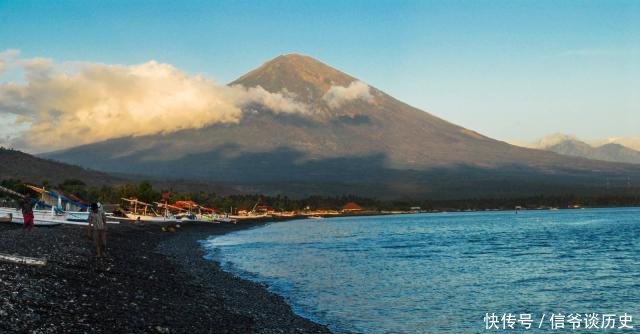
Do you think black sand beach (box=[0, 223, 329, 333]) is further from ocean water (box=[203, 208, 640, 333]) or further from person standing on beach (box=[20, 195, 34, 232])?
person standing on beach (box=[20, 195, 34, 232])

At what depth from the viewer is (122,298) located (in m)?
18.2

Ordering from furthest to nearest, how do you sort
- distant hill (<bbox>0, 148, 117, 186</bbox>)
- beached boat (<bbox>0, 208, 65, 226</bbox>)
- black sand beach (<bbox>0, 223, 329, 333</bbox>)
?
distant hill (<bbox>0, 148, 117, 186</bbox>) < beached boat (<bbox>0, 208, 65, 226</bbox>) < black sand beach (<bbox>0, 223, 329, 333</bbox>)

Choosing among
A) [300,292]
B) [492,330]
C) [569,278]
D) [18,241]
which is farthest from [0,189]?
[492,330]

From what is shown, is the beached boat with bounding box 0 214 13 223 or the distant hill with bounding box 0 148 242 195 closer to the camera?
the beached boat with bounding box 0 214 13 223

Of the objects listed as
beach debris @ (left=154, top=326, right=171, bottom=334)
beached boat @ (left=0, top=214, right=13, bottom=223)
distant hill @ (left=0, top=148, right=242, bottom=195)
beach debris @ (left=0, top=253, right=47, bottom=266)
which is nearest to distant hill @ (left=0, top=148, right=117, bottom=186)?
distant hill @ (left=0, top=148, right=242, bottom=195)

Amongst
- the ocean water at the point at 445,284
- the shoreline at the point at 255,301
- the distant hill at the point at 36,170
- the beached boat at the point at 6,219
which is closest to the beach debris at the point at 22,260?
the shoreline at the point at 255,301

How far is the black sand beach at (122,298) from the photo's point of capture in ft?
46.6

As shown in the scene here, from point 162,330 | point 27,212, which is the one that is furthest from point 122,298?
point 27,212

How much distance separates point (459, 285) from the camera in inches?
1183

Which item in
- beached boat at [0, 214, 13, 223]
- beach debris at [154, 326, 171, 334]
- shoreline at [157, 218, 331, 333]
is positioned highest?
beached boat at [0, 214, 13, 223]

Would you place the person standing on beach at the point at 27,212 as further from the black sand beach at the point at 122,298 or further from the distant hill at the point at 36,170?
the distant hill at the point at 36,170

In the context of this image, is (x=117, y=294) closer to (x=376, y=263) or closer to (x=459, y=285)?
(x=459, y=285)

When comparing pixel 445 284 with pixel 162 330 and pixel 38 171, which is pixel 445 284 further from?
pixel 38 171

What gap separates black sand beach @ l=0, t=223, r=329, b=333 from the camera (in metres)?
14.2
